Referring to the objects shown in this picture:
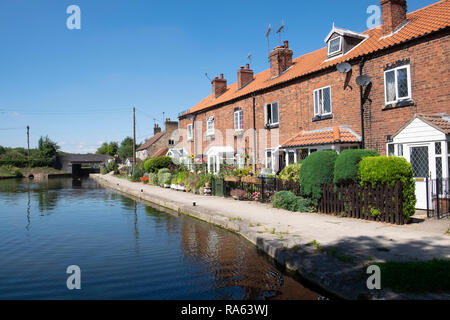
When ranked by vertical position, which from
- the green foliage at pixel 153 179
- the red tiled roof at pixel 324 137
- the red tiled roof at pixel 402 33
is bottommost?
the green foliage at pixel 153 179

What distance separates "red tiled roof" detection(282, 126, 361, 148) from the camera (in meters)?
14.2

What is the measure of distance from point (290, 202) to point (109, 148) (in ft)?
360

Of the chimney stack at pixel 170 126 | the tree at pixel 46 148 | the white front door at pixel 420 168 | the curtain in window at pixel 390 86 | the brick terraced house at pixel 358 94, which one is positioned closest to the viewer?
the white front door at pixel 420 168

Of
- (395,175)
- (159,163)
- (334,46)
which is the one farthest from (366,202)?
(159,163)

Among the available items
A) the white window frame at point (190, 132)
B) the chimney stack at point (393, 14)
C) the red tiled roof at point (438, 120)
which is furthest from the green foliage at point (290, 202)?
the white window frame at point (190, 132)

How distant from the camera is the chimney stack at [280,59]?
21.3m

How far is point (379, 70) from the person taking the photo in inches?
535

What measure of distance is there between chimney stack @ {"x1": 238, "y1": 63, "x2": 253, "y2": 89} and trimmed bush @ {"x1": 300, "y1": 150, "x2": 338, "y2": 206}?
15.8m

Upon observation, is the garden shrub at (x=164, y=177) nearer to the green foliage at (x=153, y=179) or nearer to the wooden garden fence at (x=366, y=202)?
the green foliage at (x=153, y=179)

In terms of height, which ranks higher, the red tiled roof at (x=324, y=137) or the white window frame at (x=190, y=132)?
the white window frame at (x=190, y=132)

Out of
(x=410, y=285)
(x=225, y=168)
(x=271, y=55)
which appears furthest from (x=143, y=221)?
(x=271, y=55)

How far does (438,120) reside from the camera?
10969 millimetres

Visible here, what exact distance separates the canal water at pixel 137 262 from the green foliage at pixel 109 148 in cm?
10184
